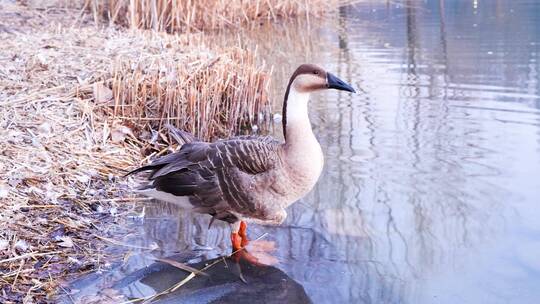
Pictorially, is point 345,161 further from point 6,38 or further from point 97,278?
point 6,38

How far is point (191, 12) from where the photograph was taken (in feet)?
45.1

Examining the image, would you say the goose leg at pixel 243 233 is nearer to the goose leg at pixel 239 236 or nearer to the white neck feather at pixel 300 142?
the goose leg at pixel 239 236

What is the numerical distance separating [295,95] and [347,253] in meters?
1.12

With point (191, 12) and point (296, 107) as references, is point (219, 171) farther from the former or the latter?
point (191, 12)

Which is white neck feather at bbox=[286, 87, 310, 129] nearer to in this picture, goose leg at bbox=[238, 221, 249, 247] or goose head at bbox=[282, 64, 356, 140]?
goose head at bbox=[282, 64, 356, 140]

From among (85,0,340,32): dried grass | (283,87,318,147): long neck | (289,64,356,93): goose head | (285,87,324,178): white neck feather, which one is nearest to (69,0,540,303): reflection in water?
(285,87,324,178): white neck feather

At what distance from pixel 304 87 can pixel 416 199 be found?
1.60 m

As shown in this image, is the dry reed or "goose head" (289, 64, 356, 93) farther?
the dry reed

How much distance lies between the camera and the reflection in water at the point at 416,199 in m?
3.66

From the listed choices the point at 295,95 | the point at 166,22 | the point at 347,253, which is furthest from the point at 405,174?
the point at 166,22

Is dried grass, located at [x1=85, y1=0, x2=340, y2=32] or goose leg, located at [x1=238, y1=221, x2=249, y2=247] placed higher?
dried grass, located at [x1=85, y1=0, x2=340, y2=32]

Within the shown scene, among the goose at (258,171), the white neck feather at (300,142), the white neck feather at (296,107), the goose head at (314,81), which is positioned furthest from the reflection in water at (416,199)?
the goose head at (314,81)

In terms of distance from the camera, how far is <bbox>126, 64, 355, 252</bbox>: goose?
3.70 m

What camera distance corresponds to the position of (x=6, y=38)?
28.8ft
